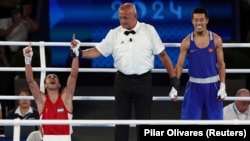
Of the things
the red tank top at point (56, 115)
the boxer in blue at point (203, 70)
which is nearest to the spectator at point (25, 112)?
the red tank top at point (56, 115)

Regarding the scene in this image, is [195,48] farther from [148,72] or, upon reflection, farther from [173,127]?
[173,127]

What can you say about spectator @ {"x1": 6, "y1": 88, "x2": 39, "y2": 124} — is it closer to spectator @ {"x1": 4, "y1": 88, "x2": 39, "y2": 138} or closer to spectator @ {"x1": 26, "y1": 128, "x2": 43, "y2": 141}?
spectator @ {"x1": 4, "y1": 88, "x2": 39, "y2": 138}

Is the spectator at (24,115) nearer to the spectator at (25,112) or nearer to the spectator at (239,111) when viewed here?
the spectator at (25,112)

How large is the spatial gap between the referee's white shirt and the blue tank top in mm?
272

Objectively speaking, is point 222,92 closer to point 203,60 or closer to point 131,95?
point 203,60

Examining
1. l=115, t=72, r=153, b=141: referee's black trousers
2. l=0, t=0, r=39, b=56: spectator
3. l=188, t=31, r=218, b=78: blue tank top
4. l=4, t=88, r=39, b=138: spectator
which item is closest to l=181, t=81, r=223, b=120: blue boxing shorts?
l=188, t=31, r=218, b=78: blue tank top

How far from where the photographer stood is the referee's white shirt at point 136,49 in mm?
6105

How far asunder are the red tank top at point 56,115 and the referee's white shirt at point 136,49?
22.9 inches

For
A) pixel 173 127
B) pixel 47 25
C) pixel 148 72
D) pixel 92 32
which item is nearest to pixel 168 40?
pixel 92 32

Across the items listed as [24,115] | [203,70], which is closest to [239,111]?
[203,70]

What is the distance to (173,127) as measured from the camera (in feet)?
15.7

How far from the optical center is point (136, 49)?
241 inches

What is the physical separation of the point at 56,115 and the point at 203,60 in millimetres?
1330

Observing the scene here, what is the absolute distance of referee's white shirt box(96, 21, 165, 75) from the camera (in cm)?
611
